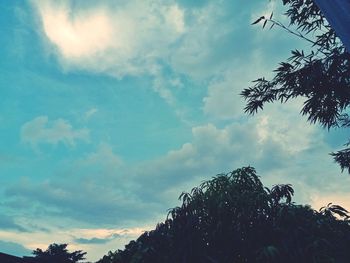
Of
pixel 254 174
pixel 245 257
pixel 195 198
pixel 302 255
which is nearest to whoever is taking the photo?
pixel 302 255

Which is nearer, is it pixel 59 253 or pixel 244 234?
pixel 244 234

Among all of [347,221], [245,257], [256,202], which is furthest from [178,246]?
[347,221]

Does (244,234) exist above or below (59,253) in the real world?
below

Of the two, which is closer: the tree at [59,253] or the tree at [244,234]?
the tree at [244,234]

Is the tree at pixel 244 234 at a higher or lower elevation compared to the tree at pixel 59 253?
lower

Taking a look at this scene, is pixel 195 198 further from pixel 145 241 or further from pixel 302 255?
pixel 302 255

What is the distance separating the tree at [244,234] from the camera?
6.80 m

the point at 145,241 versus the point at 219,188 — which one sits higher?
the point at 219,188

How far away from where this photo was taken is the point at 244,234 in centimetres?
747

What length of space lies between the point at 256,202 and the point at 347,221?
2.25m

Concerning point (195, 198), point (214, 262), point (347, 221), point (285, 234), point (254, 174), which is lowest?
point (214, 262)

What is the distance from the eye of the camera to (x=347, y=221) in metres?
7.93

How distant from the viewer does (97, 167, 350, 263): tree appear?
6.80 metres

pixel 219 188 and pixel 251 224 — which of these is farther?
pixel 219 188
